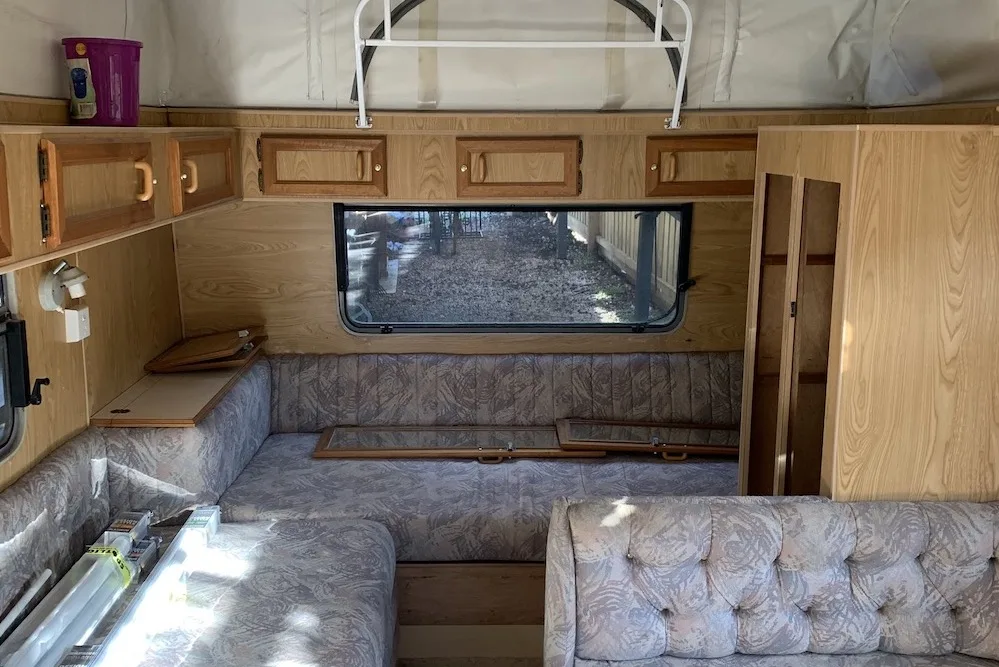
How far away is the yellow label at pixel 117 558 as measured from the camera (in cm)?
257

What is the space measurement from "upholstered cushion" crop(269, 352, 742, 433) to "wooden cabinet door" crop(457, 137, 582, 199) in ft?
2.57

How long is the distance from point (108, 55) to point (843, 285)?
209 cm

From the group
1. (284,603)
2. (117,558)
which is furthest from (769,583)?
(117,558)

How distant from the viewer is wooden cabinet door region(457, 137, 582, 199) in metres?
3.60

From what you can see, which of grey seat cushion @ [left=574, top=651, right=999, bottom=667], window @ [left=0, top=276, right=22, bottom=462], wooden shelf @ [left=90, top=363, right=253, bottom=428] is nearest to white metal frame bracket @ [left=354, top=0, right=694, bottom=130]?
wooden shelf @ [left=90, top=363, right=253, bottom=428]

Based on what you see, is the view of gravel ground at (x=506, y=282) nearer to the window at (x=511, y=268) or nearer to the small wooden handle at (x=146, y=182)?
Answer: the window at (x=511, y=268)

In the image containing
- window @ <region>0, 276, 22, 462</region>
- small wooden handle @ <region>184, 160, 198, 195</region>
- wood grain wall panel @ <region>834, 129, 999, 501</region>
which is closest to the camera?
wood grain wall panel @ <region>834, 129, 999, 501</region>

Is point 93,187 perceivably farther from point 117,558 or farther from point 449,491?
point 449,491

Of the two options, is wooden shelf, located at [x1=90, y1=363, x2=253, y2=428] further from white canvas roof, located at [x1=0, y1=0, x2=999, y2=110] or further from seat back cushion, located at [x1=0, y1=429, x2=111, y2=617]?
white canvas roof, located at [x1=0, y1=0, x2=999, y2=110]

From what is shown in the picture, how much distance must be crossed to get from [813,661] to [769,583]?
23 cm

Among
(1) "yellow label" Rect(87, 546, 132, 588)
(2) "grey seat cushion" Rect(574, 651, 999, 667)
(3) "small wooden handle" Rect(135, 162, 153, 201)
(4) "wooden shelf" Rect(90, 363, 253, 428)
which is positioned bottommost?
(2) "grey seat cushion" Rect(574, 651, 999, 667)

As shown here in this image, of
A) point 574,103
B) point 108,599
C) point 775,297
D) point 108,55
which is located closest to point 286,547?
point 108,599

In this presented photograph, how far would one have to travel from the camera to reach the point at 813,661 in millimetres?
2336

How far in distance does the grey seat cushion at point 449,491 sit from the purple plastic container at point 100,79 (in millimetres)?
1391
